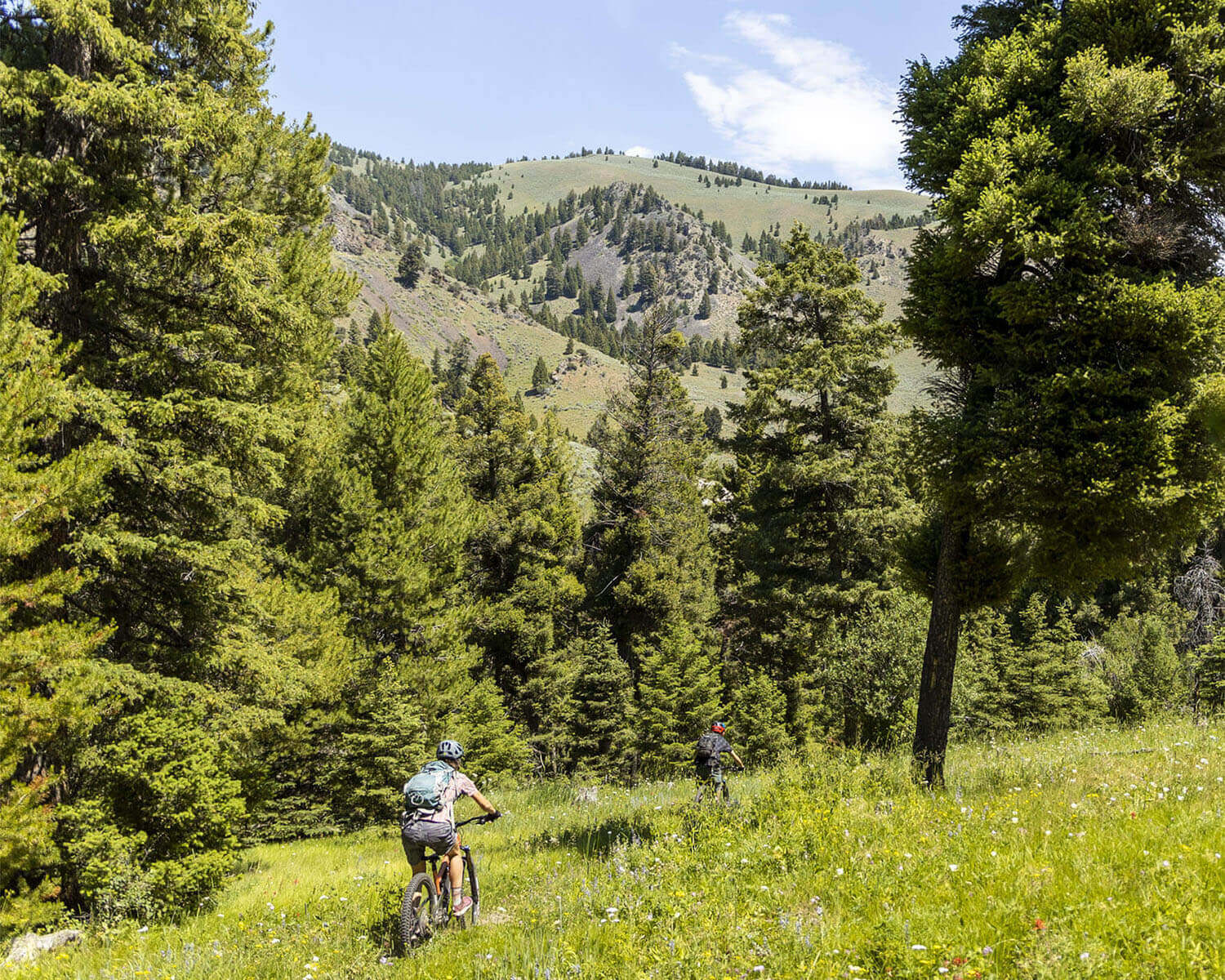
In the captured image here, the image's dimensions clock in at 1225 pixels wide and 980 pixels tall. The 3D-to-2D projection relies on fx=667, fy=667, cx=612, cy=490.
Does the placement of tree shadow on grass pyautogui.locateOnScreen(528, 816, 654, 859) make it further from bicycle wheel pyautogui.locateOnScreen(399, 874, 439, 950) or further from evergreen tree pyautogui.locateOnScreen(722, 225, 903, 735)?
evergreen tree pyautogui.locateOnScreen(722, 225, 903, 735)

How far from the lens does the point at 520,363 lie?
174750 mm

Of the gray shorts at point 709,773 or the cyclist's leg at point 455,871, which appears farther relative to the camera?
the gray shorts at point 709,773

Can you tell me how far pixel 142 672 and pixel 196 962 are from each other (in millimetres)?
5435

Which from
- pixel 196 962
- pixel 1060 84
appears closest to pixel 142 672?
pixel 196 962

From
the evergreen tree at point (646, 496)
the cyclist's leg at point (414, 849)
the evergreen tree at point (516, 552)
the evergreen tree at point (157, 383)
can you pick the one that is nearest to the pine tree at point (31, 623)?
the evergreen tree at point (157, 383)

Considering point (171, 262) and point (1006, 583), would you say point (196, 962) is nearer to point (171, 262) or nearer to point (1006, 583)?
point (171, 262)

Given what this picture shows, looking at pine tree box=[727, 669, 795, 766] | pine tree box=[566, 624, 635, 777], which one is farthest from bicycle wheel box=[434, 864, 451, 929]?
pine tree box=[566, 624, 635, 777]

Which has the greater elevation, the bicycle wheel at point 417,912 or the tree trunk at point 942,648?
the tree trunk at point 942,648

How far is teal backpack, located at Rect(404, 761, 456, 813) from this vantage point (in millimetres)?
6516

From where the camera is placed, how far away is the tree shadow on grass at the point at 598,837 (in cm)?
831

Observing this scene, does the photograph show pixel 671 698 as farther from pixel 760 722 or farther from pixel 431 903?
pixel 431 903

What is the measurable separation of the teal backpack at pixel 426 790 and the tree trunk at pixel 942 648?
7118 millimetres

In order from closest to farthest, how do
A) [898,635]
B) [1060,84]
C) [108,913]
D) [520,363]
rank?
[108,913], [1060,84], [898,635], [520,363]

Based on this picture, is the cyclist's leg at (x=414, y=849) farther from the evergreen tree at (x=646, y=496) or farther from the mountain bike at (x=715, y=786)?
the evergreen tree at (x=646, y=496)
